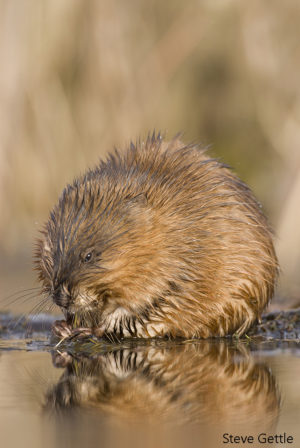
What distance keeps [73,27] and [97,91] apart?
0.62 m

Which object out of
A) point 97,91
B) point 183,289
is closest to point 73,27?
point 97,91

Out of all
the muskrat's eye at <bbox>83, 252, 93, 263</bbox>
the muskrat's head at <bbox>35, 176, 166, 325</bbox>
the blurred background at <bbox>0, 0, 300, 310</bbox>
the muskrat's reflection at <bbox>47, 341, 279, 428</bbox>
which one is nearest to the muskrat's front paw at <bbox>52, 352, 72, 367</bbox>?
the muskrat's reflection at <bbox>47, 341, 279, 428</bbox>

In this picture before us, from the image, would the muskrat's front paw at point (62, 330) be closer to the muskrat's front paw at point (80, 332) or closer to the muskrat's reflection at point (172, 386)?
the muskrat's front paw at point (80, 332)

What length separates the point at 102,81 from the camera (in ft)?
25.4

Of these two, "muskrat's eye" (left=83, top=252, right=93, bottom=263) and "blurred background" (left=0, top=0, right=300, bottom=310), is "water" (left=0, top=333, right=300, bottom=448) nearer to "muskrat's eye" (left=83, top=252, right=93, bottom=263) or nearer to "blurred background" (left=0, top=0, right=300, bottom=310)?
"muskrat's eye" (left=83, top=252, right=93, bottom=263)

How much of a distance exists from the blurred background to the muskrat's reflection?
3835 mm

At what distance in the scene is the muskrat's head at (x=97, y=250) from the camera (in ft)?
11.6

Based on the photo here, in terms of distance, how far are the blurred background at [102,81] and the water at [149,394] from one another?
3.71 m

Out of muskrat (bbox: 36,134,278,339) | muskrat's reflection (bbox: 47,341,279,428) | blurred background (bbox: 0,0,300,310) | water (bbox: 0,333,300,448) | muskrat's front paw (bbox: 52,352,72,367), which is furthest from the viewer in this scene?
blurred background (bbox: 0,0,300,310)

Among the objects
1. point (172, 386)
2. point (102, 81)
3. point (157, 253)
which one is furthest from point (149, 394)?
point (102, 81)

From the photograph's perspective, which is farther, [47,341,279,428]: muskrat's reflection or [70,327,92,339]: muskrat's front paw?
[70,327,92,339]: muskrat's front paw

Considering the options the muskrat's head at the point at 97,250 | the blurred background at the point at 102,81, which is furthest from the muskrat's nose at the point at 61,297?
the blurred background at the point at 102,81

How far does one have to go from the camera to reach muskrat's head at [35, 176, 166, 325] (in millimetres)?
3539

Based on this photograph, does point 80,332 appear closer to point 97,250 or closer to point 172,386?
point 97,250
